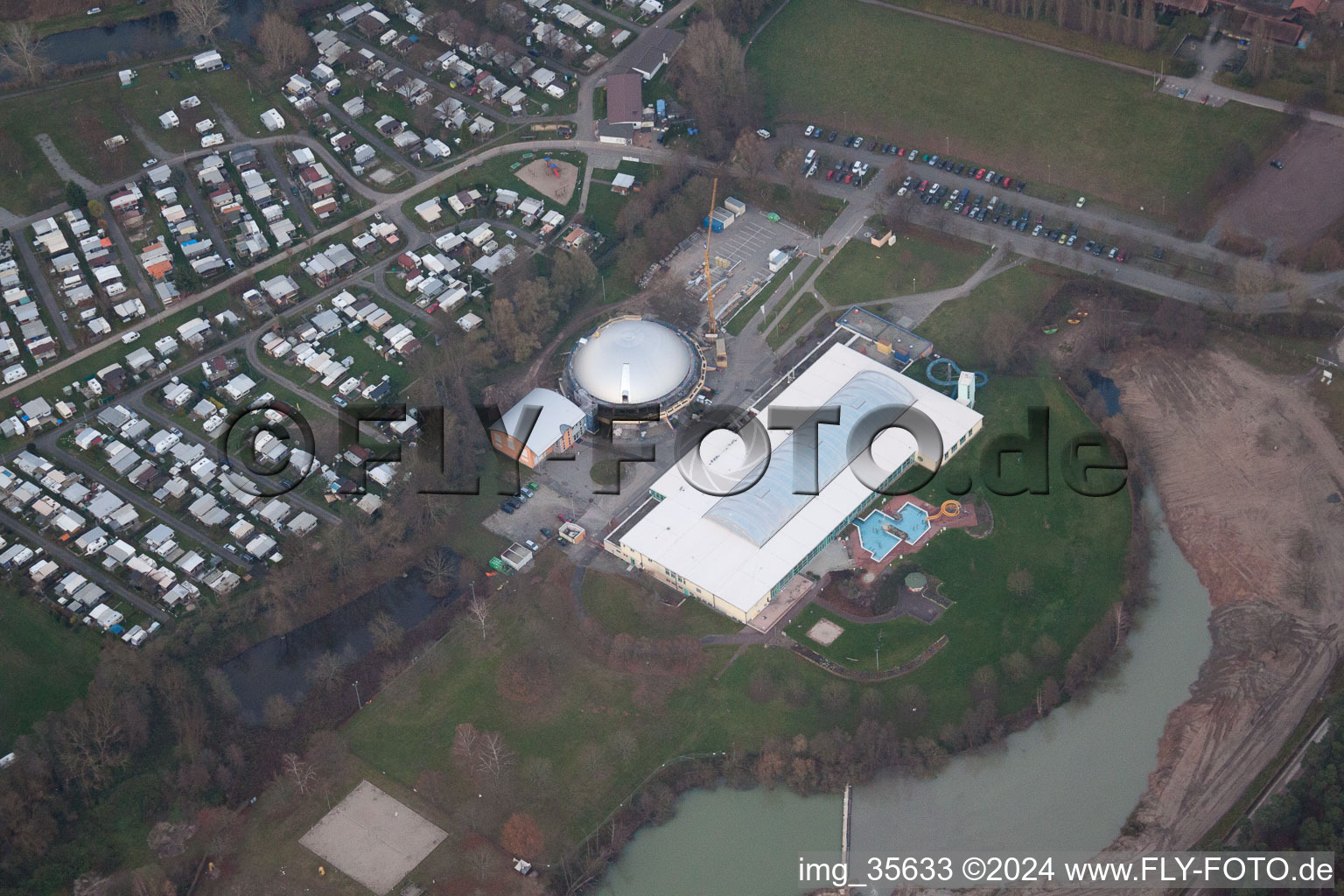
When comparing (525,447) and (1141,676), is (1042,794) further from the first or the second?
(525,447)

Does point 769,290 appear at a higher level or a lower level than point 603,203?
lower

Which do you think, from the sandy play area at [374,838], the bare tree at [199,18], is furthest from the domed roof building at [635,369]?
the bare tree at [199,18]

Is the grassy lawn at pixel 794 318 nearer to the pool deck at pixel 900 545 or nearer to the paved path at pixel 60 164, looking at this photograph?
the pool deck at pixel 900 545

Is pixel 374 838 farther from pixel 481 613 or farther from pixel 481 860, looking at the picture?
pixel 481 613

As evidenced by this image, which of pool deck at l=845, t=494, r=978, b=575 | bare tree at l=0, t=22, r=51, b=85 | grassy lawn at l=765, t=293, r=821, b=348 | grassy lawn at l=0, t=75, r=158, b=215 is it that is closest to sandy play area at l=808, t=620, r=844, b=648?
pool deck at l=845, t=494, r=978, b=575

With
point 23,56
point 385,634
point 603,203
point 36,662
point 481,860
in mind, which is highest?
point 23,56

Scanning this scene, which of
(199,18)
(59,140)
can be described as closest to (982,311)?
(199,18)
